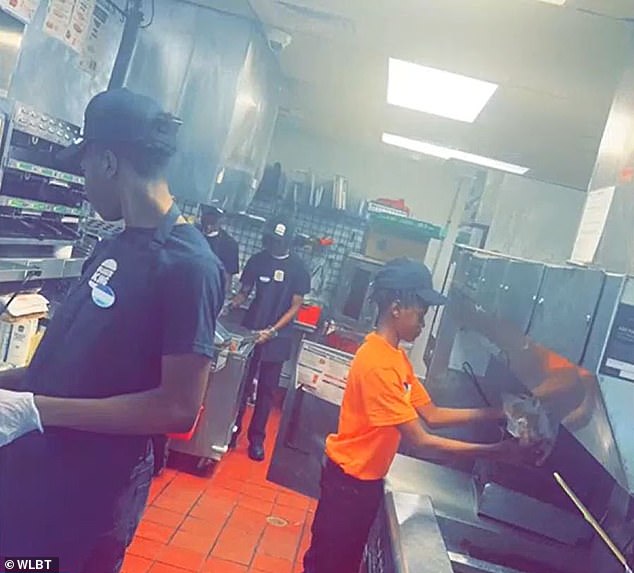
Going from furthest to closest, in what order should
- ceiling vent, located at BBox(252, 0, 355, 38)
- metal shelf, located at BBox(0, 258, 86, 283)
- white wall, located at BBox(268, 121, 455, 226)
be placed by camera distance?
white wall, located at BBox(268, 121, 455, 226), ceiling vent, located at BBox(252, 0, 355, 38), metal shelf, located at BBox(0, 258, 86, 283)

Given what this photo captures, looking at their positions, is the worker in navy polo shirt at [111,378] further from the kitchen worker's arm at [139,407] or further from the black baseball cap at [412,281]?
the black baseball cap at [412,281]

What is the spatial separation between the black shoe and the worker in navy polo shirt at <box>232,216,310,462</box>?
0.01 metres

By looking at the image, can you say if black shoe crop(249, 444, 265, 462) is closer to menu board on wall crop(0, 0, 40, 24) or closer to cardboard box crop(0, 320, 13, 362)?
cardboard box crop(0, 320, 13, 362)

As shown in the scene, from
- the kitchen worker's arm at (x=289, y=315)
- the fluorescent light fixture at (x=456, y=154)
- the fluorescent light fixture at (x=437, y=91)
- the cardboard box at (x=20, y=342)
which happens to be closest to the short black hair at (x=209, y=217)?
the kitchen worker's arm at (x=289, y=315)

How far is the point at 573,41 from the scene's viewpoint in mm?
2279

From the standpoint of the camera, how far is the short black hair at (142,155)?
64.3 inches

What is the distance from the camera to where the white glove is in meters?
1.52

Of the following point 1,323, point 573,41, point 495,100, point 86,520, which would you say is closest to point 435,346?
point 495,100

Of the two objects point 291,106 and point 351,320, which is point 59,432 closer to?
point 351,320

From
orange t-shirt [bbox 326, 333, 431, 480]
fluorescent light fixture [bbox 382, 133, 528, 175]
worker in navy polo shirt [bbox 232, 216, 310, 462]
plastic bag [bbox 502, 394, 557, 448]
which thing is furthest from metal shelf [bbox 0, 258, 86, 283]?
fluorescent light fixture [bbox 382, 133, 528, 175]

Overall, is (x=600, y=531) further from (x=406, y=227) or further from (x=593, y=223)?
(x=406, y=227)

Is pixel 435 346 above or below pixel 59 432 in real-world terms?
above

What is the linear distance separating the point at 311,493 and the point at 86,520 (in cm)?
297

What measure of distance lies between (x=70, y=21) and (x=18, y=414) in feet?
5.26
